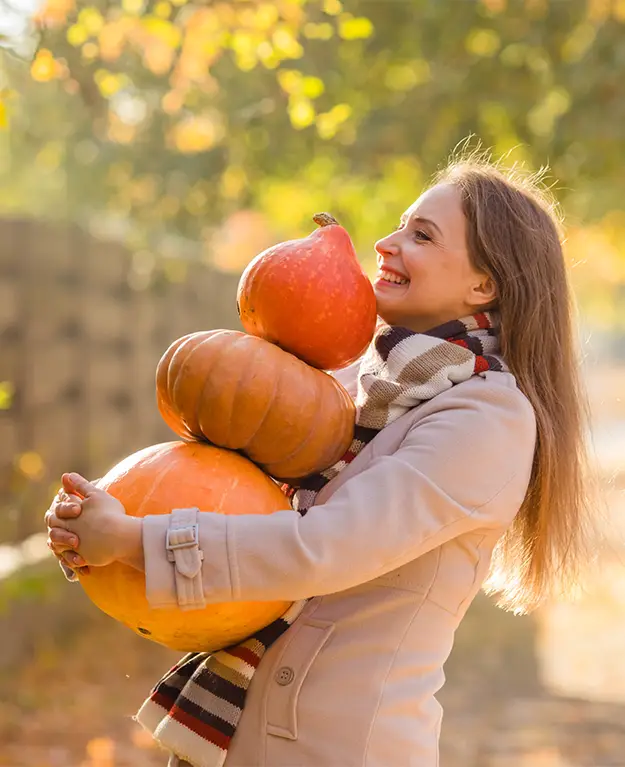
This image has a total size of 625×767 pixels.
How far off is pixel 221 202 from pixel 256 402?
20.7 feet

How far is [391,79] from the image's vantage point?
6953 mm

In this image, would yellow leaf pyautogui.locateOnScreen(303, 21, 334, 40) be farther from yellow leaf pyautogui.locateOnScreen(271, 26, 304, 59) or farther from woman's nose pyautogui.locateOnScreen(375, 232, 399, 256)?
woman's nose pyautogui.locateOnScreen(375, 232, 399, 256)

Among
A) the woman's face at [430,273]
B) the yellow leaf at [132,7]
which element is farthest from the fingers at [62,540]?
the yellow leaf at [132,7]

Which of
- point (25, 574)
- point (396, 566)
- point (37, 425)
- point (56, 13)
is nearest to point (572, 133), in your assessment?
point (56, 13)

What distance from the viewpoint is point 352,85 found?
6480mm

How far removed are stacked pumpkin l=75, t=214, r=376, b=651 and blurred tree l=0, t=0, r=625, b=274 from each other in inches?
85.5

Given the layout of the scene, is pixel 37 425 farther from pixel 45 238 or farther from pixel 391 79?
pixel 391 79

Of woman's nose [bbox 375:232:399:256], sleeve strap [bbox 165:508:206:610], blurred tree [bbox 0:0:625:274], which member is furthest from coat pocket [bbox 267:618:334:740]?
blurred tree [bbox 0:0:625:274]

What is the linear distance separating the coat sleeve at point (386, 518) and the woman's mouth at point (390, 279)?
330mm

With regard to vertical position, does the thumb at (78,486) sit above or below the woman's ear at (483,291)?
below

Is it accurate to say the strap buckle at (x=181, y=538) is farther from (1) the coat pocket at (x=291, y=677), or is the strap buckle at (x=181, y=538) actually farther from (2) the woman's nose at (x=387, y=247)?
(2) the woman's nose at (x=387, y=247)

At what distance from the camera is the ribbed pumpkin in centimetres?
211

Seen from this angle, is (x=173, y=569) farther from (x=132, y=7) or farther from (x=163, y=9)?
(x=132, y=7)

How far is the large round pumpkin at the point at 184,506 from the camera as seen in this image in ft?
6.61
